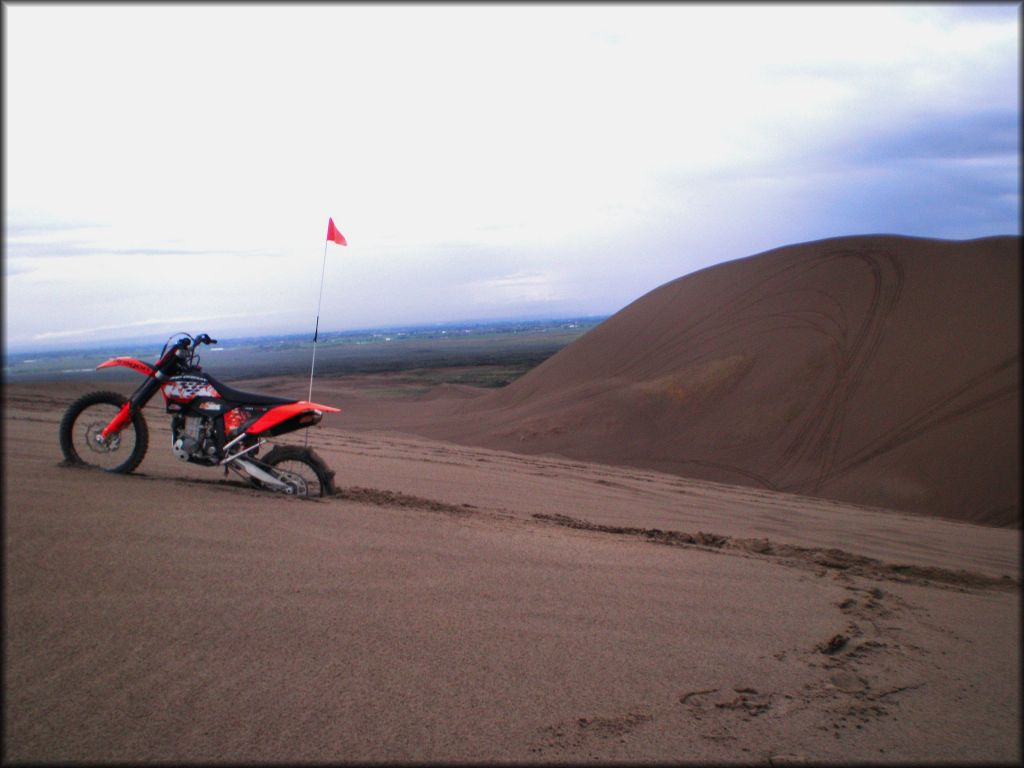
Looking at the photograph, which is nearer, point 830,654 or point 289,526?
point 830,654

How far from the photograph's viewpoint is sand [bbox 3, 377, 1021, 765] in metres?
2.48

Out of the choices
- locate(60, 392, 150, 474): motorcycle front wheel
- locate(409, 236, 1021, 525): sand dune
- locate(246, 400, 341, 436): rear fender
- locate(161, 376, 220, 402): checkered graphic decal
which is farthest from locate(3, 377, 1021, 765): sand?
locate(161, 376, 220, 402): checkered graphic decal

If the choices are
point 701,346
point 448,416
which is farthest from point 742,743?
point 448,416

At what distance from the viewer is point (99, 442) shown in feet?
19.2

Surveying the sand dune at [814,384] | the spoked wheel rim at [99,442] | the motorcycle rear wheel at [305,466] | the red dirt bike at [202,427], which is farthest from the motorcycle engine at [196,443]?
the sand dune at [814,384]

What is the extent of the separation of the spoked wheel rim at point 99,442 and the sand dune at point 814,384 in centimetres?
573

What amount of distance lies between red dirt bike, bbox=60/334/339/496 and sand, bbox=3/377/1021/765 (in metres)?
0.33

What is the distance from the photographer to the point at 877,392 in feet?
26.0

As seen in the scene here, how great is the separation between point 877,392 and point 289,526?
6516mm

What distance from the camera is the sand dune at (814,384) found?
1.61 m

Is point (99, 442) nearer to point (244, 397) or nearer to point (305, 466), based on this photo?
point (244, 397)

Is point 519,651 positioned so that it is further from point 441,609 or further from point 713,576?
point 713,576

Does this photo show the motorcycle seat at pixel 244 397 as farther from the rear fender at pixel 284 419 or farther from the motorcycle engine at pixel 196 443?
the motorcycle engine at pixel 196 443

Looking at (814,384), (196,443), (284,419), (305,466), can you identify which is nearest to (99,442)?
(196,443)
